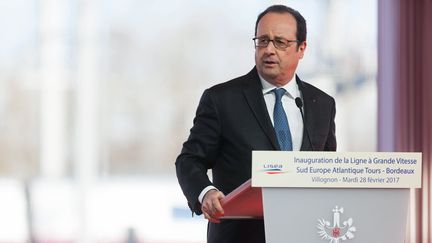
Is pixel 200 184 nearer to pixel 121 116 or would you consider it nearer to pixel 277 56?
pixel 277 56

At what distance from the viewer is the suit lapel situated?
2443mm

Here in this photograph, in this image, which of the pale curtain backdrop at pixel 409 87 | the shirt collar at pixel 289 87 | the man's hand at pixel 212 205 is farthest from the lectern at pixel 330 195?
the pale curtain backdrop at pixel 409 87

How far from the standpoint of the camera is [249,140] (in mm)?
2463

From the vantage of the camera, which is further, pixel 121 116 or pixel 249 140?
pixel 121 116

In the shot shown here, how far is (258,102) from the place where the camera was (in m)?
2.51

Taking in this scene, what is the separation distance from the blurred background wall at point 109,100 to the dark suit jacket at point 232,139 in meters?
2.90

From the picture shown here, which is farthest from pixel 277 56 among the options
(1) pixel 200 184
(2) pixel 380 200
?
(2) pixel 380 200

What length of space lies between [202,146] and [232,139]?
11 centimetres

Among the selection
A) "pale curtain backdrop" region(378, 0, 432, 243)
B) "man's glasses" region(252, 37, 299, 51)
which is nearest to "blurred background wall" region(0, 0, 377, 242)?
"pale curtain backdrop" region(378, 0, 432, 243)

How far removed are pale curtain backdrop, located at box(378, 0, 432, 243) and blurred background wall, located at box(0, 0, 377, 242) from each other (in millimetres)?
433

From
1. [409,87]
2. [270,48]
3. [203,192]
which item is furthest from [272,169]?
[409,87]

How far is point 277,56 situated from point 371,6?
332cm

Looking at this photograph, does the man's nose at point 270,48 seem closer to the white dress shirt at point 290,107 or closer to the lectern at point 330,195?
the white dress shirt at point 290,107

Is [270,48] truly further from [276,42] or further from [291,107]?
[291,107]
